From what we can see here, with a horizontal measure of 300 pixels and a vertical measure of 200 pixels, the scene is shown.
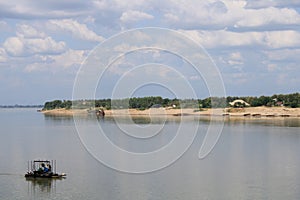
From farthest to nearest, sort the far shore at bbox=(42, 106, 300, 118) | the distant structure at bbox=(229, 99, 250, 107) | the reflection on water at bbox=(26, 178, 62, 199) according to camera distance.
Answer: the distant structure at bbox=(229, 99, 250, 107) → the far shore at bbox=(42, 106, 300, 118) → the reflection on water at bbox=(26, 178, 62, 199)

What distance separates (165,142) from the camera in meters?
43.9

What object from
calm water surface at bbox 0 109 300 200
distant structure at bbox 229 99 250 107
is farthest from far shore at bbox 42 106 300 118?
calm water surface at bbox 0 109 300 200

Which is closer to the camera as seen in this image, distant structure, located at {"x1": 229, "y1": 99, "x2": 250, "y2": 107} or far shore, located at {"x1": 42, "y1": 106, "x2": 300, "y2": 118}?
far shore, located at {"x1": 42, "y1": 106, "x2": 300, "y2": 118}

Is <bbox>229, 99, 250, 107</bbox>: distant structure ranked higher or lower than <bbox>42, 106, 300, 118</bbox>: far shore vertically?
higher

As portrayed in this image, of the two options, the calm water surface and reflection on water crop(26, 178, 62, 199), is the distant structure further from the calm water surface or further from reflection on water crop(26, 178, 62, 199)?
reflection on water crop(26, 178, 62, 199)

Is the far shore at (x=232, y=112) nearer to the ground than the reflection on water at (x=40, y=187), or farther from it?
farther from it

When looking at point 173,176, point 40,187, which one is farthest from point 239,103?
point 40,187

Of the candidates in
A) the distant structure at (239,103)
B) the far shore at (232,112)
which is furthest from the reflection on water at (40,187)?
the distant structure at (239,103)

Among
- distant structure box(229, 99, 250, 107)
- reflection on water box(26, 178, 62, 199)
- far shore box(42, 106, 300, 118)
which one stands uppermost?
distant structure box(229, 99, 250, 107)

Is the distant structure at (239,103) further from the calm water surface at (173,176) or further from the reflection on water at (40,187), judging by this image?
the reflection on water at (40,187)

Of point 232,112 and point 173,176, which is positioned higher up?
point 232,112

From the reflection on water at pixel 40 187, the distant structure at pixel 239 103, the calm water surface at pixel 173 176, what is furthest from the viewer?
the distant structure at pixel 239 103

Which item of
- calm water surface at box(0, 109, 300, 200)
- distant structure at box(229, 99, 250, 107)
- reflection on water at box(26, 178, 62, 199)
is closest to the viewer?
calm water surface at box(0, 109, 300, 200)

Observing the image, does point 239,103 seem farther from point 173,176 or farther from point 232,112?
point 173,176
